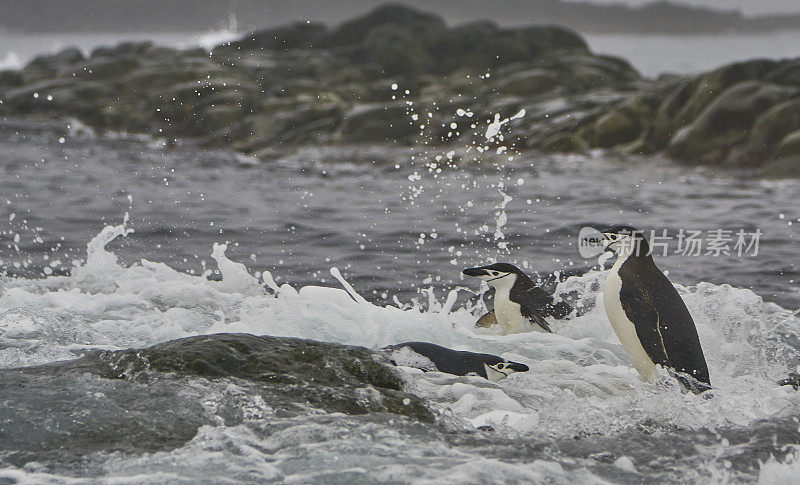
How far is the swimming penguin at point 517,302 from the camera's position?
6762 mm

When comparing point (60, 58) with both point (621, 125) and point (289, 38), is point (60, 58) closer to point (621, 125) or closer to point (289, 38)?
point (289, 38)

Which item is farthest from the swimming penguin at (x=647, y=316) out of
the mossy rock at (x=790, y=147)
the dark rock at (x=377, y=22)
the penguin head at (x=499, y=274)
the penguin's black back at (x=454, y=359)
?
the dark rock at (x=377, y=22)

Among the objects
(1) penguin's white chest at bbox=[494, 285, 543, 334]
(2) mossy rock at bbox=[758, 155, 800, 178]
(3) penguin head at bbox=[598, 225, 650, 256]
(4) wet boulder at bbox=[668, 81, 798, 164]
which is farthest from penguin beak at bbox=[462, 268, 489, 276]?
(4) wet boulder at bbox=[668, 81, 798, 164]

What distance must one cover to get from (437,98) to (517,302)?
20.3 metres

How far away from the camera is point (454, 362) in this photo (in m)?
5.31

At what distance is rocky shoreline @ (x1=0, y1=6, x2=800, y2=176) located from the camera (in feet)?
62.3

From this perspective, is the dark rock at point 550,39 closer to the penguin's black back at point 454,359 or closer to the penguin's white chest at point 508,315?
the penguin's white chest at point 508,315

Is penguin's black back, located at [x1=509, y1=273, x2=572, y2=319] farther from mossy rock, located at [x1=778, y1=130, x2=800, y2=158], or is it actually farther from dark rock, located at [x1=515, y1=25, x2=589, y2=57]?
dark rock, located at [x1=515, y1=25, x2=589, y2=57]

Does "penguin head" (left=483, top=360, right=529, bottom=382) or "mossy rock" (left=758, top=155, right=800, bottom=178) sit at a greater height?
"mossy rock" (left=758, top=155, right=800, bottom=178)

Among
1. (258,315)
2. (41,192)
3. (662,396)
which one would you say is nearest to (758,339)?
(662,396)

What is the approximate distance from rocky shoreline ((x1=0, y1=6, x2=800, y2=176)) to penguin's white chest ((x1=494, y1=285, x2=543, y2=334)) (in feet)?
34.6

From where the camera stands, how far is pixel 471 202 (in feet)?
42.7

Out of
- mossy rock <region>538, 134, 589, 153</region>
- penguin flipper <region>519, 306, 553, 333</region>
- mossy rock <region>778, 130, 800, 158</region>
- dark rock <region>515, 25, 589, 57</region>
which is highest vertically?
dark rock <region>515, 25, 589, 57</region>

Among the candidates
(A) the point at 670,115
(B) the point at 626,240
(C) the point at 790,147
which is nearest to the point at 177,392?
(B) the point at 626,240
